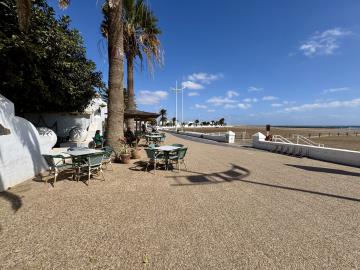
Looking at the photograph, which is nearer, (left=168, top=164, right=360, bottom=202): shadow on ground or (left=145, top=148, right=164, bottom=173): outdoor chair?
(left=168, top=164, right=360, bottom=202): shadow on ground

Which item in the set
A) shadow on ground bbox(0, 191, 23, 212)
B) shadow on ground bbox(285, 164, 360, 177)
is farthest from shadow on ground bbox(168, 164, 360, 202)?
shadow on ground bbox(0, 191, 23, 212)

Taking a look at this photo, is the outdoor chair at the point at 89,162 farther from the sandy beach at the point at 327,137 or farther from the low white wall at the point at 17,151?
the sandy beach at the point at 327,137

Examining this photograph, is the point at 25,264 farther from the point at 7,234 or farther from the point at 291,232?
the point at 291,232

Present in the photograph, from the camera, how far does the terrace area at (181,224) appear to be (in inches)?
109

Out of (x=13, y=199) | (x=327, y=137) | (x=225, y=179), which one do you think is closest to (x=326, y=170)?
(x=225, y=179)

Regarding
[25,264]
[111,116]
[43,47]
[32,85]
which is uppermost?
[43,47]

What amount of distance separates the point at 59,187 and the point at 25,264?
336cm

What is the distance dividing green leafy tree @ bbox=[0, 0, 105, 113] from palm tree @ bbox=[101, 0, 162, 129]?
11.3ft

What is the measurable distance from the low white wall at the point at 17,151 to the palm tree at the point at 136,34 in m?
7.04

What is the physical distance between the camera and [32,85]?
372 inches

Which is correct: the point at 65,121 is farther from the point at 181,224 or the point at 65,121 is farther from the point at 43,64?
the point at 181,224

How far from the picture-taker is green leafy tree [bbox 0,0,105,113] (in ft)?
26.0

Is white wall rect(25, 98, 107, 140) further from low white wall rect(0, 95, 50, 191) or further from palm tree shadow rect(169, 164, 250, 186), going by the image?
palm tree shadow rect(169, 164, 250, 186)

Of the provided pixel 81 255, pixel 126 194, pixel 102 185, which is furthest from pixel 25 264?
pixel 102 185
